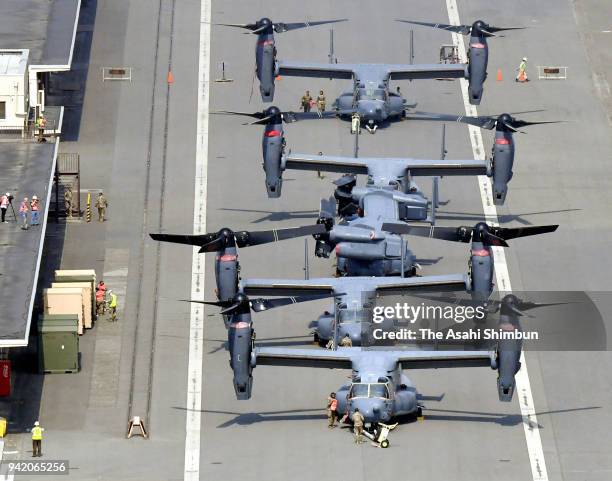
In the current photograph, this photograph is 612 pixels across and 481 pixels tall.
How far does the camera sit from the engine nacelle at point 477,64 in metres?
176

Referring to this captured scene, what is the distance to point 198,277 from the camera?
160 metres

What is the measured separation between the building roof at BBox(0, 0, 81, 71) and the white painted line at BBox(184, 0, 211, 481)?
10.1m

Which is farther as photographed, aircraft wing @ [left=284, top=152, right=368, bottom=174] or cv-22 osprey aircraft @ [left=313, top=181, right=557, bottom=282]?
aircraft wing @ [left=284, top=152, right=368, bottom=174]

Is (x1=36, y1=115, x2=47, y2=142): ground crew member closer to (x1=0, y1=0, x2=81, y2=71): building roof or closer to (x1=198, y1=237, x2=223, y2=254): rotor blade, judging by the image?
(x1=0, y1=0, x2=81, y2=71): building roof

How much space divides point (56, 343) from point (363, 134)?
1474 inches

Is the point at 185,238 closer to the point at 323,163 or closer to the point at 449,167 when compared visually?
the point at 323,163

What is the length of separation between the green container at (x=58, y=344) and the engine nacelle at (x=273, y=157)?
1977 cm

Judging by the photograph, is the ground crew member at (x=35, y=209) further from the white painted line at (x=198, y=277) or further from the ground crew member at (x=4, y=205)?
the white painted line at (x=198, y=277)

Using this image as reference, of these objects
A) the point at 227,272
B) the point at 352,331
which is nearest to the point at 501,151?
the point at 352,331

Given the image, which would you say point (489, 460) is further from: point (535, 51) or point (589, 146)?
point (535, 51)

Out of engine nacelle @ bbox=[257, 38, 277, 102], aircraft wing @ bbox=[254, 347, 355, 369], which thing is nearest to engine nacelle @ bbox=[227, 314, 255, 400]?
aircraft wing @ bbox=[254, 347, 355, 369]

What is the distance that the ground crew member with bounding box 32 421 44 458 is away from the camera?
140000 millimetres

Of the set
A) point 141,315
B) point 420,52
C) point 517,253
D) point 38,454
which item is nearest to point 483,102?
point 420,52

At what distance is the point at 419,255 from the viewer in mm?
163500
